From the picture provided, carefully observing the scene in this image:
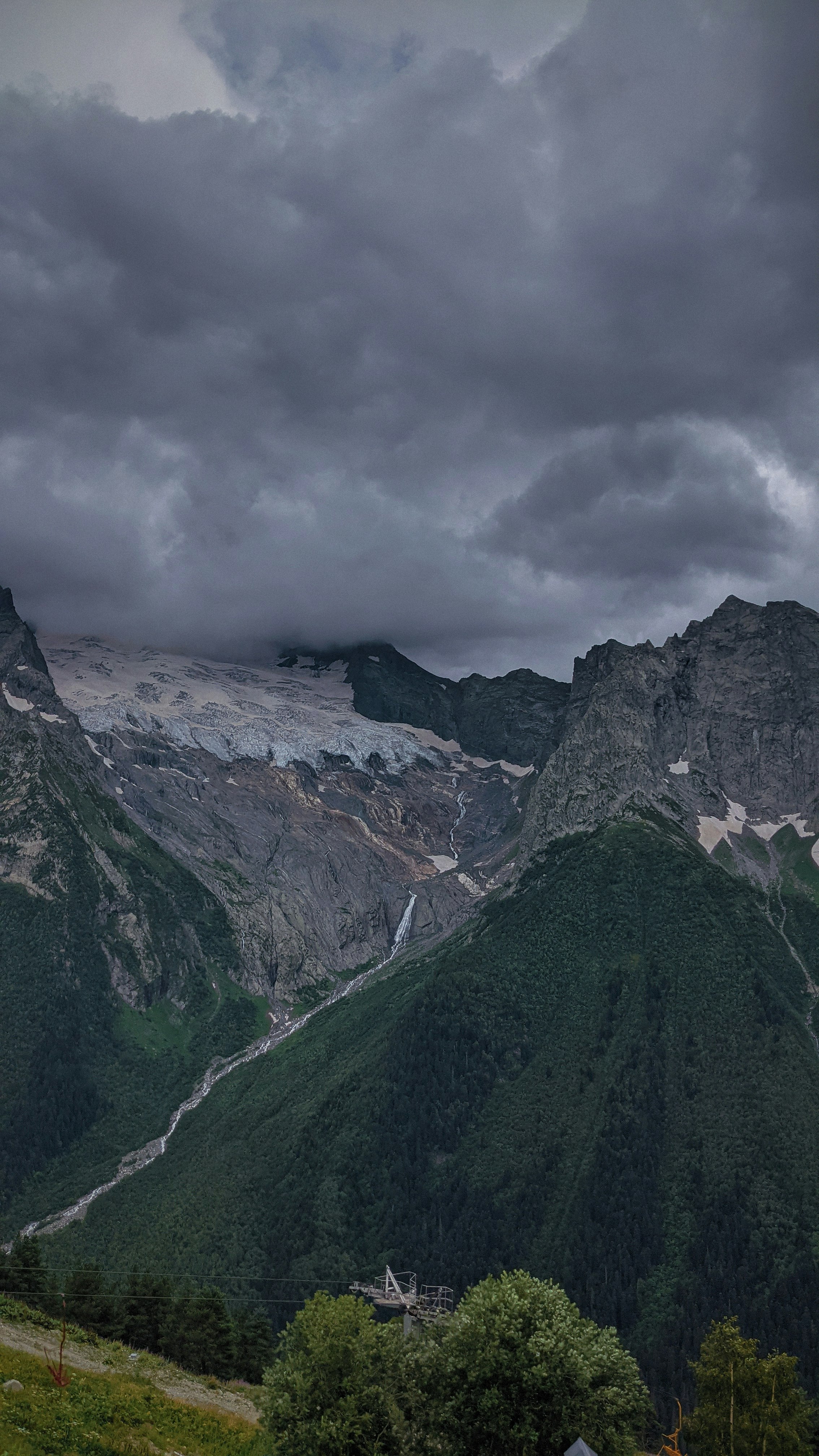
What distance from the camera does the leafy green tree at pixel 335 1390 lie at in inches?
1822

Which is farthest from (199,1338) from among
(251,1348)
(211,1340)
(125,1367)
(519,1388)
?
(519,1388)

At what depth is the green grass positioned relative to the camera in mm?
38781

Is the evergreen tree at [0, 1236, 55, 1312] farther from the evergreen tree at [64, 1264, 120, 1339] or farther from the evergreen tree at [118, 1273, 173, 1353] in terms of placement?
the evergreen tree at [118, 1273, 173, 1353]

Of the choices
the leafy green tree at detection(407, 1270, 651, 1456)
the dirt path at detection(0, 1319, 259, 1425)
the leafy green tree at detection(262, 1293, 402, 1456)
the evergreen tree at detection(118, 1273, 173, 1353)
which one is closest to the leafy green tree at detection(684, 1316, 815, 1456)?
the leafy green tree at detection(407, 1270, 651, 1456)

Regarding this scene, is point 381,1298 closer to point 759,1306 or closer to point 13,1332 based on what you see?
point 13,1332

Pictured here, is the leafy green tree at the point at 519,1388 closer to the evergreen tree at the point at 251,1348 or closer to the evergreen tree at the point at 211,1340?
the evergreen tree at the point at 211,1340

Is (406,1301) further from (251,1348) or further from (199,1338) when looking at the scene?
(251,1348)

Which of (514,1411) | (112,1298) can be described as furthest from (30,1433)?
(112,1298)

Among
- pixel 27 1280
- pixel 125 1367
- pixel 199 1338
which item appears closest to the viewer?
pixel 125 1367

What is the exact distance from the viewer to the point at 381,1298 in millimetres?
87000

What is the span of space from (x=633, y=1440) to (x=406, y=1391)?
12931 millimetres

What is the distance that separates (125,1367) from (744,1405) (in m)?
48.0

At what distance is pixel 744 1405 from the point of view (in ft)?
246

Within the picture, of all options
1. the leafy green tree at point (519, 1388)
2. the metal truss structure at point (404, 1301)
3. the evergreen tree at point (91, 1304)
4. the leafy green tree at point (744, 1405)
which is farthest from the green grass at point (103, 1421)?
the evergreen tree at point (91, 1304)
